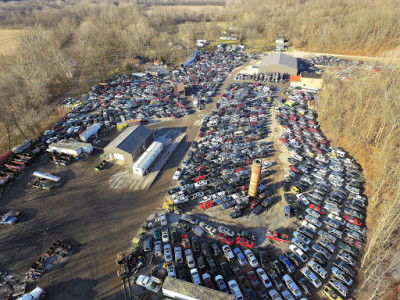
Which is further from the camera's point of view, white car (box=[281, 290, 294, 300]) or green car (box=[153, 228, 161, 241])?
green car (box=[153, 228, 161, 241])

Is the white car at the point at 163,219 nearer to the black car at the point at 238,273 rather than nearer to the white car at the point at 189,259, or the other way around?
the white car at the point at 189,259

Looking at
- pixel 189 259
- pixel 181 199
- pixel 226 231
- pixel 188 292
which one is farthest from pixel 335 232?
pixel 181 199

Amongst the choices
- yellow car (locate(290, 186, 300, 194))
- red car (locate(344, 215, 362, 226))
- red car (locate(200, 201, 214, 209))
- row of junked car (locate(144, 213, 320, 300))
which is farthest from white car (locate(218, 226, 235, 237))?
red car (locate(344, 215, 362, 226))

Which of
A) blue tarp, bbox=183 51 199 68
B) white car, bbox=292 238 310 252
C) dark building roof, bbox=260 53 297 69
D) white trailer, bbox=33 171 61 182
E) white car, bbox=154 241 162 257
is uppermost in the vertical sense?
dark building roof, bbox=260 53 297 69

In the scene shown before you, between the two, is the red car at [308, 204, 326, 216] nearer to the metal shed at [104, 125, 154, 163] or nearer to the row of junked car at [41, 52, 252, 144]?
the metal shed at [104, 125, 154, 163]

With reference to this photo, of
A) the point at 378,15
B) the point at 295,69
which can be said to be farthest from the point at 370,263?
the point at 378,15

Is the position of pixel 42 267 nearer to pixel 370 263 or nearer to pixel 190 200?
pixel 190 200
